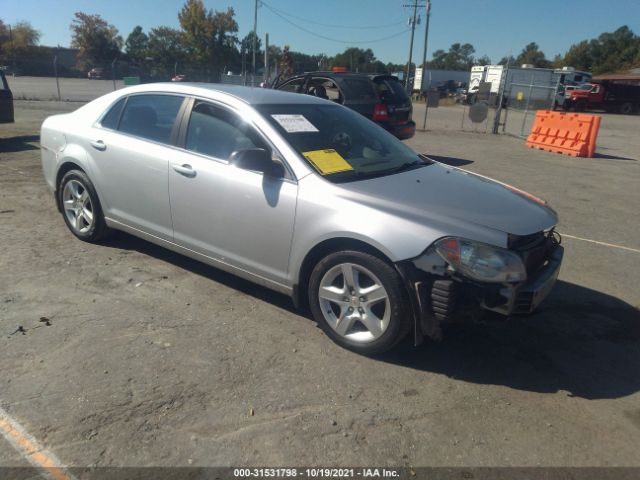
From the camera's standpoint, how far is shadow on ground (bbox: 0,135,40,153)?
32.6 ft

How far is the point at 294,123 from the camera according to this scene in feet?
12.3

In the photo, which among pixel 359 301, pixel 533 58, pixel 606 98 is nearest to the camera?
pixel 359 301

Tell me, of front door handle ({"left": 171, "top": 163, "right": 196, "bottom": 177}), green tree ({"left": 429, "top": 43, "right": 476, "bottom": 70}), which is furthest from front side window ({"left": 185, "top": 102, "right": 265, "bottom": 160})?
green tree ({"left": 429, "top": 43, "right": 476, "bottom": 70})

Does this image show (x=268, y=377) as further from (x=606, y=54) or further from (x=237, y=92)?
(x=606, y=54)

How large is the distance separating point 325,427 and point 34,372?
1705 mm

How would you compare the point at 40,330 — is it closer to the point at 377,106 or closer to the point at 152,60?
the point at 377,106

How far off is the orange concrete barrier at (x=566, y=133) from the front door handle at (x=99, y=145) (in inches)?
494

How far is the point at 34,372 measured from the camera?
2865 mm

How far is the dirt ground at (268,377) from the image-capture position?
2438 millimetres

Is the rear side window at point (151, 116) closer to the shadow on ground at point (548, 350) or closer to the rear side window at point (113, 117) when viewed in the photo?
the rear side window at point (113, 117)

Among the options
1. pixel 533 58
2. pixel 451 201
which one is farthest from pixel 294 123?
pixel 533 58

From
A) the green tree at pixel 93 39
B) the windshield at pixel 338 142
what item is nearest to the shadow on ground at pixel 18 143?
the windshield at pixel 338 142

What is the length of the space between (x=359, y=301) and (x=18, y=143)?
1030 centimetres

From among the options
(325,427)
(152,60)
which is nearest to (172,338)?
(325,427)
